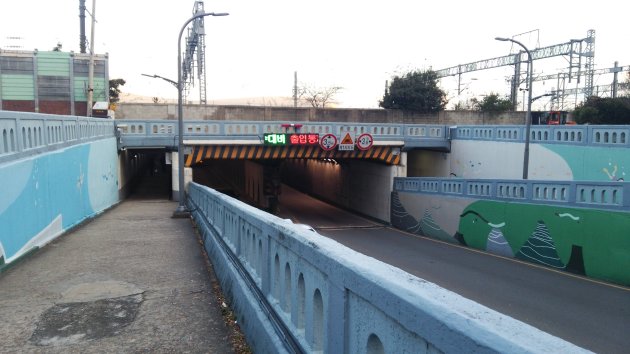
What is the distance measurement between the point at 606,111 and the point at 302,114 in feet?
72.3

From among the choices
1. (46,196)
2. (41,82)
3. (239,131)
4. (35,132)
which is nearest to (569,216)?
(46,196)

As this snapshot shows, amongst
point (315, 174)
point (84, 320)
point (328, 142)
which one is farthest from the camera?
point (315, 174)

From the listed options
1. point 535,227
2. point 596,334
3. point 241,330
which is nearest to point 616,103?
point 535,227

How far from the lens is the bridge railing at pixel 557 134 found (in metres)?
17.9

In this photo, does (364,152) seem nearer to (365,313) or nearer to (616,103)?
(616,103)

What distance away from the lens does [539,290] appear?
1271 centimetres

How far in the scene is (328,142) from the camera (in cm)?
2584

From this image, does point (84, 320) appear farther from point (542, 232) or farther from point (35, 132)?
point (542, 232)

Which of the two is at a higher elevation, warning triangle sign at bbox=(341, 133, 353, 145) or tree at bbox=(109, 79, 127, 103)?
tree at bbox=(109, 79, 127, 103)

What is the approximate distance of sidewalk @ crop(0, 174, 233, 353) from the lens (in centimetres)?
506

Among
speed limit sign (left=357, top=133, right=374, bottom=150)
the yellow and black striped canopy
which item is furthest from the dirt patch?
speed limit sign (left=357, top=133, right=374, bottom=150)

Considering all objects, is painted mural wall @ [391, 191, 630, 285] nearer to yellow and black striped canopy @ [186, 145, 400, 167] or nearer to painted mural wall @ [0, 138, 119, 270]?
yellow and black striped canopy @ [186, 145, 400, 167]

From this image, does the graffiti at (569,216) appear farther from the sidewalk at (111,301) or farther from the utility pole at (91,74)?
the utility pole at (91,74)

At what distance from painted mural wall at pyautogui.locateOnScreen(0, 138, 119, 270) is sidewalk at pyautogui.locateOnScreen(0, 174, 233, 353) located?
1.32ft
